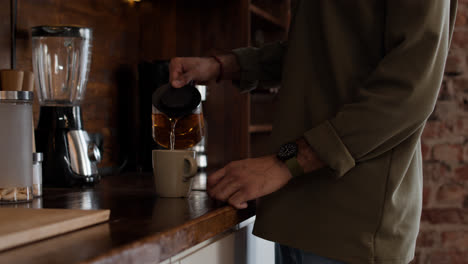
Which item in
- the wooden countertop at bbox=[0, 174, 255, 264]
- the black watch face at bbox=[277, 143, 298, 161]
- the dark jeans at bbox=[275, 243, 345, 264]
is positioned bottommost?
the dark jeans at bbox=[275, 243, 345, 264]

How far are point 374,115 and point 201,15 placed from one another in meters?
1.42

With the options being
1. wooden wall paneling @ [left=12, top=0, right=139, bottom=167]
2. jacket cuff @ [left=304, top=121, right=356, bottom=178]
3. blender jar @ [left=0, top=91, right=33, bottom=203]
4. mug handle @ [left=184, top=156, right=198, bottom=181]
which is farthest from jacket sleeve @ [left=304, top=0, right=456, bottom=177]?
wooden wall paneling @ [left=12, top=0, right=139, bottom=167]

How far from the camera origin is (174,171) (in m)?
1.11

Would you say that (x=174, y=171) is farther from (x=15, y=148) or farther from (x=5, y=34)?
(x=5, y=34)

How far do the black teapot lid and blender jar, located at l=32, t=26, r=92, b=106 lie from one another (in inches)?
19.7

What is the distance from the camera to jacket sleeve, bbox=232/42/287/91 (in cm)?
127

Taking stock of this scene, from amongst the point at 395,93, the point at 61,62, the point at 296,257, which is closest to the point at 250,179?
the point at 296,257

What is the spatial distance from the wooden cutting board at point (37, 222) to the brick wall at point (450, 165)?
151 cm

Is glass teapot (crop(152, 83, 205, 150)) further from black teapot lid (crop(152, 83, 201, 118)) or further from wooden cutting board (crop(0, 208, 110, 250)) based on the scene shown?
wooden cutting board (crop(0, 208, 110, 250))

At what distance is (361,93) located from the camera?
912 mm

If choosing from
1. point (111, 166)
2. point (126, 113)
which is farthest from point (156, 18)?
point (111, 166)

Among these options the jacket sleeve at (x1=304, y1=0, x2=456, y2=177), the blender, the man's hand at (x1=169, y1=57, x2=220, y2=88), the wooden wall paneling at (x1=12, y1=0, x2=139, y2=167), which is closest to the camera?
the jacket sleeve at (x1=304, y1=0, x2=456, y2=177)

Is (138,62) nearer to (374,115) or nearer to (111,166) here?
(111,166)

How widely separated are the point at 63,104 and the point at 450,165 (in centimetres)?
141
